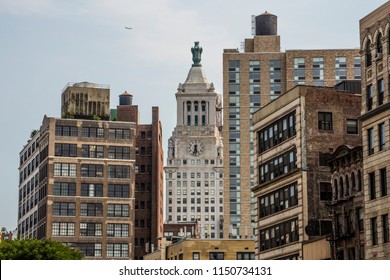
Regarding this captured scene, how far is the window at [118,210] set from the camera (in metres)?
178

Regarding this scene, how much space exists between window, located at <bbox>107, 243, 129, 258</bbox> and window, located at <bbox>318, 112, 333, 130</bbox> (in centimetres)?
9209

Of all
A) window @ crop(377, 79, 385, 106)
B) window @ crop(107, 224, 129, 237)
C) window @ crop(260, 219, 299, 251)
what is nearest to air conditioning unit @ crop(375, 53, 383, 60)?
window @ crop(377, 79, 385, 106)

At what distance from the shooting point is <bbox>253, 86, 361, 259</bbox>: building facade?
84250mm

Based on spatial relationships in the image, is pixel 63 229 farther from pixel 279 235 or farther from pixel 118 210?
pixel 279 235

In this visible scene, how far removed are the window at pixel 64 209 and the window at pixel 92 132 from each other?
1314 centimetres

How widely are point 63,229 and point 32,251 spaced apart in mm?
65688

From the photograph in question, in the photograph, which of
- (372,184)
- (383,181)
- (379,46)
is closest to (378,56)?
(379,46)

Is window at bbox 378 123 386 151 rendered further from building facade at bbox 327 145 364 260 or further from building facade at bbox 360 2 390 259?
building facade at bbox 327 145 364 260

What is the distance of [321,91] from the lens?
87.7 meters

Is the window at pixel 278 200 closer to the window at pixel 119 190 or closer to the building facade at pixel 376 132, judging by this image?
the building facade at pixel 376 132

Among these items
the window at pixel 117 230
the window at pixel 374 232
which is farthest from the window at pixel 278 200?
the window at pixel 117 230

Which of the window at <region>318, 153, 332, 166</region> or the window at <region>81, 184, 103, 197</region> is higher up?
the window at <region>81, 184, 103, 197</region>
